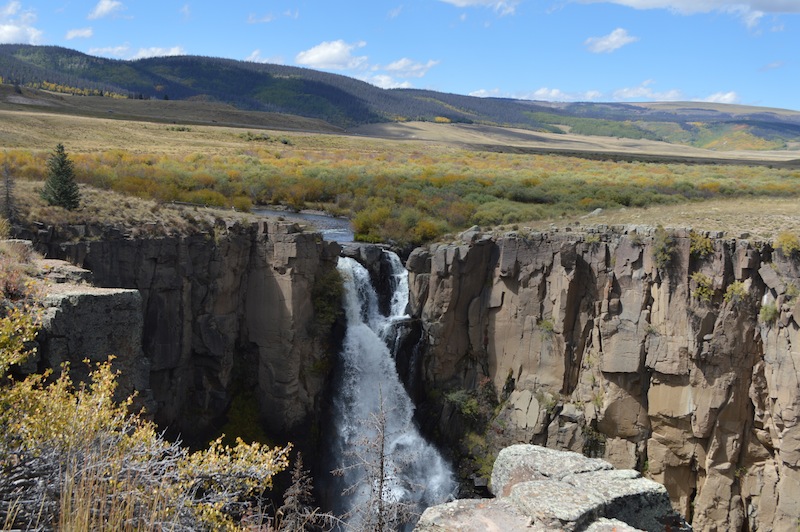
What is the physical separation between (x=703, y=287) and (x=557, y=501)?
1724cm

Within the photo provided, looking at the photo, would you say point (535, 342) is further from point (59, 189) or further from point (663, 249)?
point (59, 189)

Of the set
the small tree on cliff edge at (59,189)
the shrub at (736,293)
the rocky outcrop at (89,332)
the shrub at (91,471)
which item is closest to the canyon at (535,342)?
the shrub at (736,293)

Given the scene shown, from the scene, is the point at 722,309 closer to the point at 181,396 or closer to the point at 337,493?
the point at 337,493

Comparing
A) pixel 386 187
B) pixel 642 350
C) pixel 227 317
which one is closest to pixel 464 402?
pixel 642 350

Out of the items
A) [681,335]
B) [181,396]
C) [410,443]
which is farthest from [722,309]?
[181,396]

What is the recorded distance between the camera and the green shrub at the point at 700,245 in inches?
963

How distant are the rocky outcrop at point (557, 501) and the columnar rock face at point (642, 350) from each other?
561 inches

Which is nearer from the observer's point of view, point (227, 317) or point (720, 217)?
point (227, 317)

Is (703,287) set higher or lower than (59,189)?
lower

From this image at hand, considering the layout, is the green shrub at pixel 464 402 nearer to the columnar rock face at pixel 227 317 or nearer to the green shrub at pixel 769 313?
the columnar rock face at pixel 227 317

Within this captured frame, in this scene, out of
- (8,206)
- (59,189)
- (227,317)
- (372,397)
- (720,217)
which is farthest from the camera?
(720,217)

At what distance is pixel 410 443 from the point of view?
94.0 feet

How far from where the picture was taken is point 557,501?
9.73 meters

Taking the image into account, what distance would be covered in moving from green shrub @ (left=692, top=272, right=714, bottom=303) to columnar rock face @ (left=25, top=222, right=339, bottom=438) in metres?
14.6
